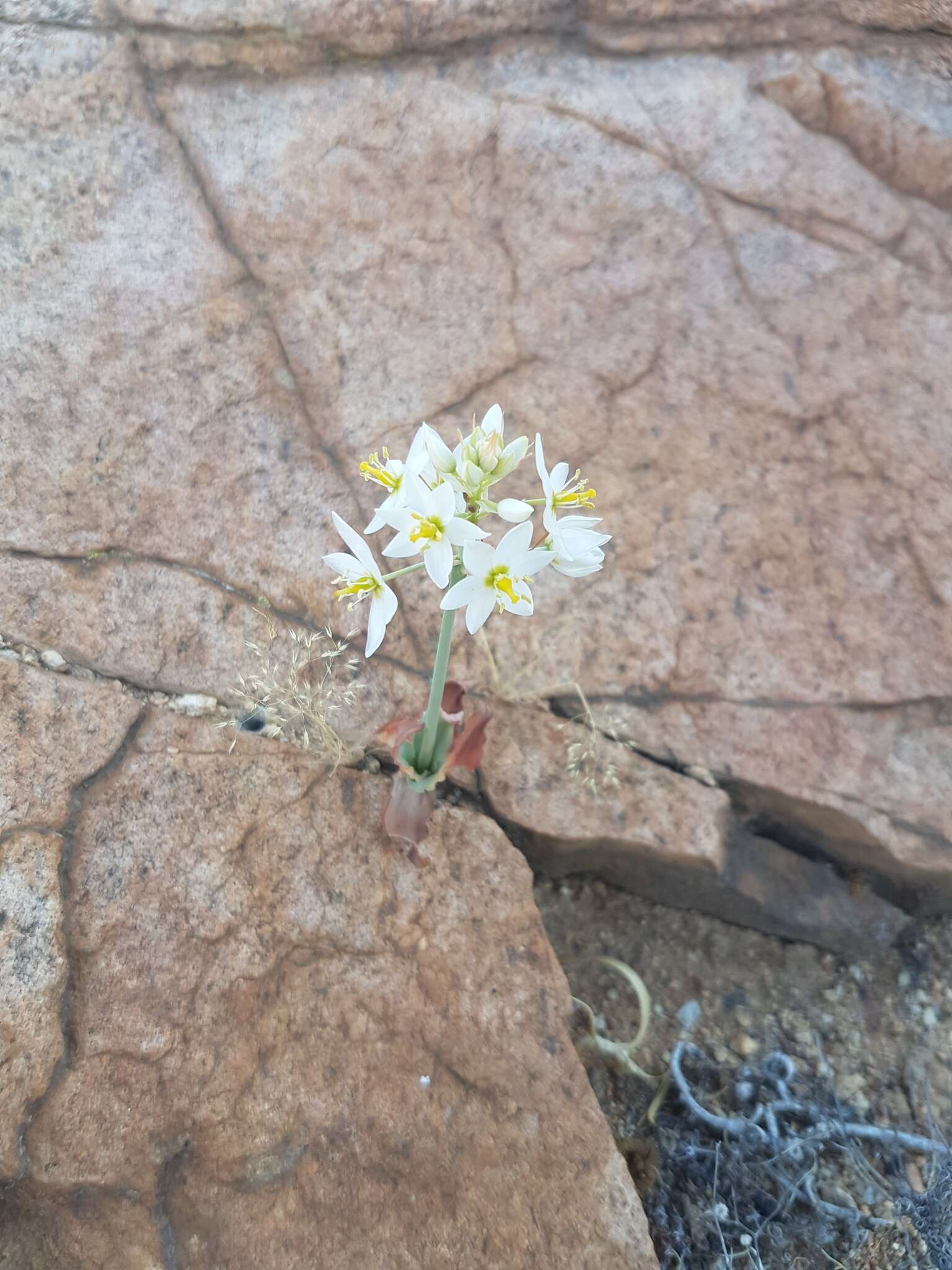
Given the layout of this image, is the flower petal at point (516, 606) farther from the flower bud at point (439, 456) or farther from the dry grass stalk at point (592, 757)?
the dry grass stalk at point (592, 757)

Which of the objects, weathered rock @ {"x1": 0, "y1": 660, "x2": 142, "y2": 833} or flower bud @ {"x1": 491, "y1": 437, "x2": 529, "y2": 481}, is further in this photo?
weathered rock @ {"x1": 0, "y1": 660, "x2": 142, "y2": 833}

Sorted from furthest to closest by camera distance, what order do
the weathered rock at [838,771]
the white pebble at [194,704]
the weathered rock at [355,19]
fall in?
the weathered rock at [355,19], the weathered rock at [838,771], the white pebble at [194,704]

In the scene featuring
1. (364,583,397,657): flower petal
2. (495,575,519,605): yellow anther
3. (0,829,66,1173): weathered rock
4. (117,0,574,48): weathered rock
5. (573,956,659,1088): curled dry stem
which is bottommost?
(573,956,659,1088): curled dry stem

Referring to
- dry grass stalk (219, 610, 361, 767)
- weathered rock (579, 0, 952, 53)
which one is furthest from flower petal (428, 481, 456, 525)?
weathered rock (579, 0, 952, 53)

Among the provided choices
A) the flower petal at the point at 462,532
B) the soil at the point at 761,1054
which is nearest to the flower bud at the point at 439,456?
the flower petal at the point at 462,532

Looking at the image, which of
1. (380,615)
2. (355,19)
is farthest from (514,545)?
(355,19)

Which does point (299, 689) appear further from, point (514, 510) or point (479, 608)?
point (514, 510)

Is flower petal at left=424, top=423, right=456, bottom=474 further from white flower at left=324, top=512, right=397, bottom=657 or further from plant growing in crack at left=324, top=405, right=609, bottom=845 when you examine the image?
white flower at left=324, top=512, right=397, bottom=657

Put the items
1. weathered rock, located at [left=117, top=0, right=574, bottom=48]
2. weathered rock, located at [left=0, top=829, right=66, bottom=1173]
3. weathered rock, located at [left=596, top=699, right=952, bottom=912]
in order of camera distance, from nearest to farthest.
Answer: weathered rock, located at [left=0, top=829, right=66, bottom=1173], weathered rock, located at [left=596, top=699, right=952, bottom=912], weathered rock, located at [left=117, top=0, right=574, bottom=48]
